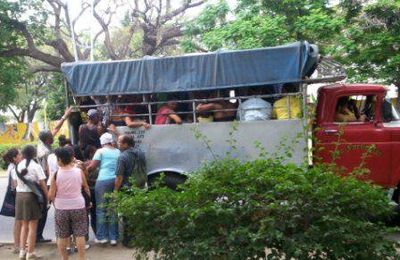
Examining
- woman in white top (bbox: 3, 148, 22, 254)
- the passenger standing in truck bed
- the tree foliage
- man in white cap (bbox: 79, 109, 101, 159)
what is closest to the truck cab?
the passenger standing in truck bed

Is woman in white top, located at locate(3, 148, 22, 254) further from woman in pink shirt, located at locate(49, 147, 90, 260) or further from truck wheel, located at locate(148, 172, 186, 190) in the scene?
truck wheel, located at locate(148, 172, 186, 190)

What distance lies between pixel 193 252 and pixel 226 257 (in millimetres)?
236

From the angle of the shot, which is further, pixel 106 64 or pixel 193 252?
pixel 106 64

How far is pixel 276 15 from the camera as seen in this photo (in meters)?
14.0

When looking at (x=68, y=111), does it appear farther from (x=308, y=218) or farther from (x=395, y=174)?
(x=308, y=218)

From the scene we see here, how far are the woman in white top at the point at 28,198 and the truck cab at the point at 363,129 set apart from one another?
3645mm

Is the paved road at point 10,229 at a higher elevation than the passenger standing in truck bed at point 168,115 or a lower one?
lower

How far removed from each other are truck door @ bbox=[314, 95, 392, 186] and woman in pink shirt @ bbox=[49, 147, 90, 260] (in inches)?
129

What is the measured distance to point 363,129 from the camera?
7.43m

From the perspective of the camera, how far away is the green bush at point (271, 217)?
11.8ft

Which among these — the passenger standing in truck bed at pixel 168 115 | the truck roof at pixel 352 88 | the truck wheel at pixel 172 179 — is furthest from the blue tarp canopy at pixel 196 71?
the truck wheel at pixel 172 179

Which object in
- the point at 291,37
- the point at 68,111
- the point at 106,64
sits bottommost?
the point at 68,111

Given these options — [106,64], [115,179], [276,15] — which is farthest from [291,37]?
[115,179]

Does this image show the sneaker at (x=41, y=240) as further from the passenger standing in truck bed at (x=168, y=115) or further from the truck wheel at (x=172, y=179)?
the passenger standing in truck bed at (x=168, y=115)
